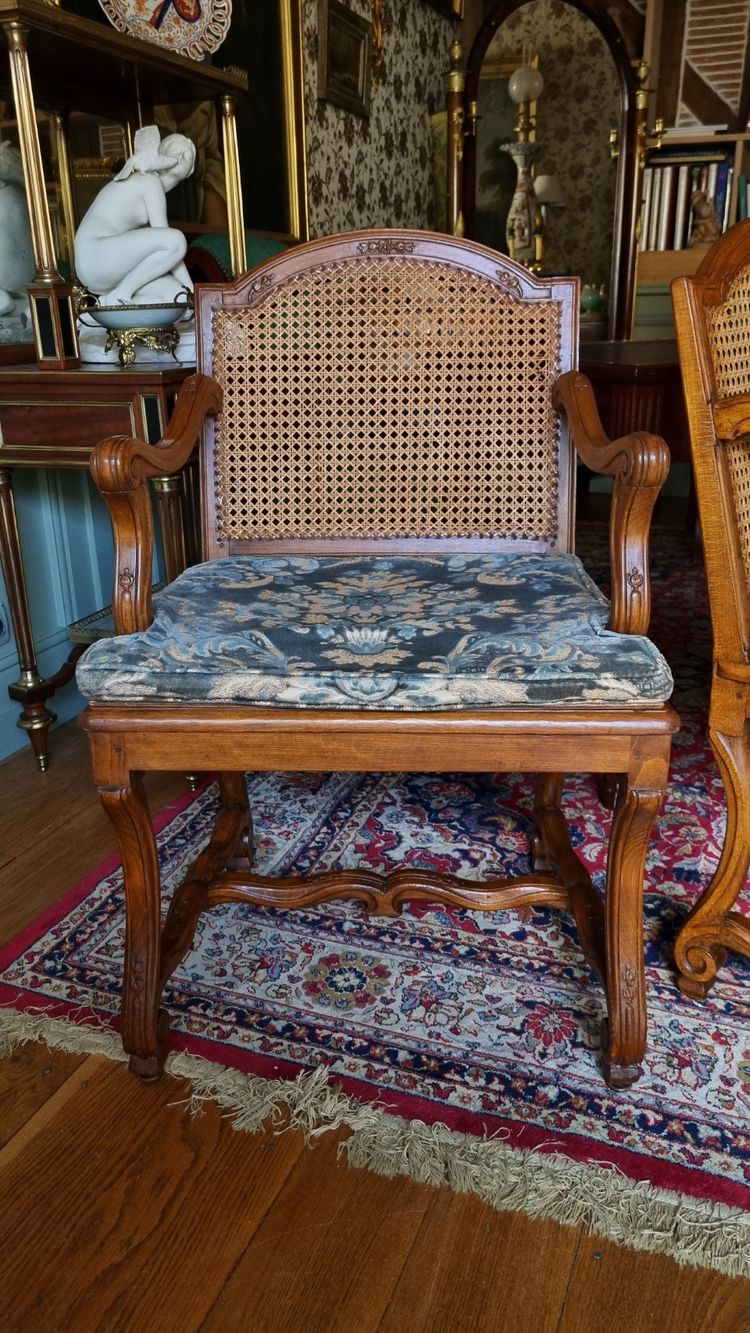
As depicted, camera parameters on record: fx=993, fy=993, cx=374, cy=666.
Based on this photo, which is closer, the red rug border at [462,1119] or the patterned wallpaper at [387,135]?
the red rug border at [462,1119]

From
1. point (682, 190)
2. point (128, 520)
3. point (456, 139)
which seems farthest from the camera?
point (682, 190)

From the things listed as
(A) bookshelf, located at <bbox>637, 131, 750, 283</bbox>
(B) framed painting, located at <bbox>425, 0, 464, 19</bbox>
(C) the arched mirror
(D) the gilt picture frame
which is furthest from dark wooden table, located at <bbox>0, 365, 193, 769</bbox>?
(B) framed painting, located at <bbox>425, 0, 464, 19</bbox>

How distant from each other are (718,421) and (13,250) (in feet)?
5.23

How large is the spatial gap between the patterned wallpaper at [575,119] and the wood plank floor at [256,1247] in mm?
4715

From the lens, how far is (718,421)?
123 centimetres

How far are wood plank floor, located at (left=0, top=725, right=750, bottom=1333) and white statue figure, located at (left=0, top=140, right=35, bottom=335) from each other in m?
1.61

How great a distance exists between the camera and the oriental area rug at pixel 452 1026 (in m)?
1.11

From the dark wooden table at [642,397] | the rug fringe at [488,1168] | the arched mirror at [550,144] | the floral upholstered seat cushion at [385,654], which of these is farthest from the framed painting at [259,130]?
the rug fringe at [488,1168]

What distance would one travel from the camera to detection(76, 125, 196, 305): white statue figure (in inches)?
74.2

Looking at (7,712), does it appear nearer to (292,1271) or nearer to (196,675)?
(196,675)

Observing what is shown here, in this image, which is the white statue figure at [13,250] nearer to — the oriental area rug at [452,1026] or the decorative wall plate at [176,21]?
the decorative wall plate at [176,21]

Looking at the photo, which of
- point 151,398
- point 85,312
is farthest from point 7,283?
point 151,398

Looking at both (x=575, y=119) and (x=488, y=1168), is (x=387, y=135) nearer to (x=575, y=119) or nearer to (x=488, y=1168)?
(x=575, y=119)

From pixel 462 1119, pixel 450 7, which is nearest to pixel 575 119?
pixel 450 7
